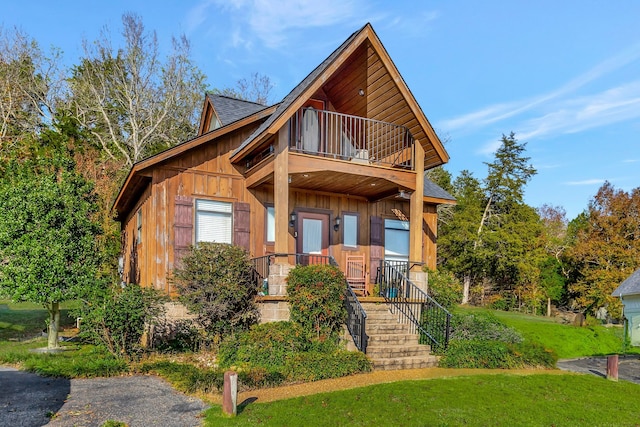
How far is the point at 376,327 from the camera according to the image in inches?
421

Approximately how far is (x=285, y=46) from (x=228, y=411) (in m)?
12.0

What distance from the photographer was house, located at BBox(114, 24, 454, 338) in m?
11.8

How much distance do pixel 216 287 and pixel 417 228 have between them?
5924 millimetres

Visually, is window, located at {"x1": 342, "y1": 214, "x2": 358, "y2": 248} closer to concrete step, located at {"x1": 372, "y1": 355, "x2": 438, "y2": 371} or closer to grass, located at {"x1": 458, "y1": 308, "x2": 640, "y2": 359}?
grass, located at {"x1": 458, "y1": 308, "x2": 640, "y2": 359}

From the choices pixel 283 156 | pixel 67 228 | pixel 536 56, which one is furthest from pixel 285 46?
pixel 67 228

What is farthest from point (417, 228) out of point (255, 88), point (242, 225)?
point (255, 88)

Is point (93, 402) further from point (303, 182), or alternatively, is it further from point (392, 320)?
point (303, 182)

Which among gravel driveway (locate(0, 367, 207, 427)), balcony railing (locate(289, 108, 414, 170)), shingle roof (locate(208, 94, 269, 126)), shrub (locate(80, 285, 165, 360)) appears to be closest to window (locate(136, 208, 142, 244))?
shingle roof (locate(208, 94, 269, 126))

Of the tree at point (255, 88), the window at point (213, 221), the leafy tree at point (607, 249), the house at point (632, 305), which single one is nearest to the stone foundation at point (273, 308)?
the window at point (213, 221)

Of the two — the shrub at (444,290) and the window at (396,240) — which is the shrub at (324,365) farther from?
the window at (396,240)

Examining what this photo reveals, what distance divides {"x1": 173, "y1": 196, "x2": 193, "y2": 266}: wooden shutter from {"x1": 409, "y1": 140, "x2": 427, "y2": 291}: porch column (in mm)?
6063

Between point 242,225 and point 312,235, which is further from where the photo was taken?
point 312,235

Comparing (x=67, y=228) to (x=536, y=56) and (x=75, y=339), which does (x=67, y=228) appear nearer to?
(x=75, y=339)

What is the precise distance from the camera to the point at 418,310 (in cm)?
1210
